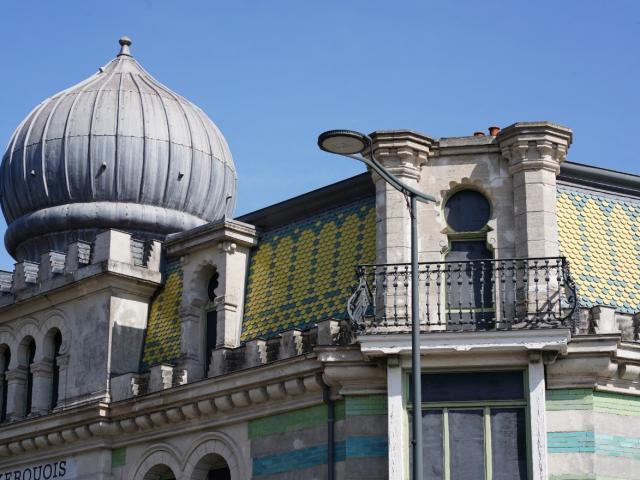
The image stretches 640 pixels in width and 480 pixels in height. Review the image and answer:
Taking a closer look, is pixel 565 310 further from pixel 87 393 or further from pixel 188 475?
pixel 87 393

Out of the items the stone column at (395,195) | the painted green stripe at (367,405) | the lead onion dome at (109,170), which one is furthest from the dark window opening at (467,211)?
the lead onion dome at (109,170)

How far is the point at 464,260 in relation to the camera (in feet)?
89.0

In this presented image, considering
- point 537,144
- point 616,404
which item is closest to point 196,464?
point 616,404

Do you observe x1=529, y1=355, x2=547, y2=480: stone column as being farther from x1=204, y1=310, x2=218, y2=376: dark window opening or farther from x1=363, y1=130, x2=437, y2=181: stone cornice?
x1=204, y1=310, x2=218, y2=376: dark window opening

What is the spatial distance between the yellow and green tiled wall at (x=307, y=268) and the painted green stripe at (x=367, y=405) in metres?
1.98

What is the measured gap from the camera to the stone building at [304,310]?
83.6 ft

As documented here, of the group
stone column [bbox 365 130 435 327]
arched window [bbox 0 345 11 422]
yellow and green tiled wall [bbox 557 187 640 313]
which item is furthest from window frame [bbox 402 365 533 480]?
arched window [bbox 0 345 11 422]

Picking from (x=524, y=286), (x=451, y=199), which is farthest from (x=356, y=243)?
(x=524, y=286)

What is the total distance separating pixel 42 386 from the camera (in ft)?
110

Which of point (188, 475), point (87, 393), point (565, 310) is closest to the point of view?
point (565, 310)

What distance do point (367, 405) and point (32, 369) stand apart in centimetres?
1042

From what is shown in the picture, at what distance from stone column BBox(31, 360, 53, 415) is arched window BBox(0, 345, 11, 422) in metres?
1.29

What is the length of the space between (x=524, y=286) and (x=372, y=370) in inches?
123

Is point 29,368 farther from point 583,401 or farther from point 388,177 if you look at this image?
point 388,177
